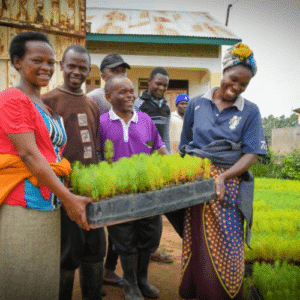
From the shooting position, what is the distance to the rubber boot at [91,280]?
241cm

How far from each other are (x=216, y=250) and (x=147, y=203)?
845 millimetres

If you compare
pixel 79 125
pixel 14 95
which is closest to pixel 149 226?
pixel 79 125

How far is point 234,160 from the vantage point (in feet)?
7.70

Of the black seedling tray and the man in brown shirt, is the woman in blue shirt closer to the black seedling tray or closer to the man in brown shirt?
the black seedling tray

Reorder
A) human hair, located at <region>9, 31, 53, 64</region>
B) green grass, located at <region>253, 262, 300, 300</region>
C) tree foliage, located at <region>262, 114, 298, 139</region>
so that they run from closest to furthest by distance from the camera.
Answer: human hair, located at <region>9, 31, 53, 64</region> < green grass, located at <region>253, 262, 300, 300</region> < tree foliage, located at <region>262, 114, 298, 139</region>

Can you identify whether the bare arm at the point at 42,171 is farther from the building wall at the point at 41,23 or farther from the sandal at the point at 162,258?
the building wall at the point at 41,23

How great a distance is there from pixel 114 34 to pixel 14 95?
30.0ft

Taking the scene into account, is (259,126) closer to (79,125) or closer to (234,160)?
(234,160)

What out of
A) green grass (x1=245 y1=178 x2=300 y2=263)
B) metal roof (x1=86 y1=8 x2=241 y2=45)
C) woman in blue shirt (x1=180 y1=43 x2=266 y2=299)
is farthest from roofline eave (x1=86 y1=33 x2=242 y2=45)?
woman in blue shirt (x1=180 y1=43 x2=266 y2=299)

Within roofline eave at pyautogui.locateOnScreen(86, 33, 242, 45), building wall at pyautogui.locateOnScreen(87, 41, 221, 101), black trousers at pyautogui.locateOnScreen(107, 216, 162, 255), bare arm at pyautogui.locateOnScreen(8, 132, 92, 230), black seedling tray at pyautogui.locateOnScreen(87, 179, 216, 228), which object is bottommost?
black trousers at pyautogui.locateOnScreen(107, 216, 162, 255)

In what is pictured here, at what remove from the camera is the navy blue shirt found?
234 centimetres

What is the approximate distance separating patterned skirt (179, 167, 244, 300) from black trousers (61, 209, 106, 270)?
751mm

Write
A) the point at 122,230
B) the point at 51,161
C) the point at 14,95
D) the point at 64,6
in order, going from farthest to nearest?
the point at 64,6, the point at 122,230, the point at 51,161, the point at 14,95

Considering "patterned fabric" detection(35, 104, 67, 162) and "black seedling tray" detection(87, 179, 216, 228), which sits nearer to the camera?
"black seedling tray" detection(87, 179, 216, 228)
